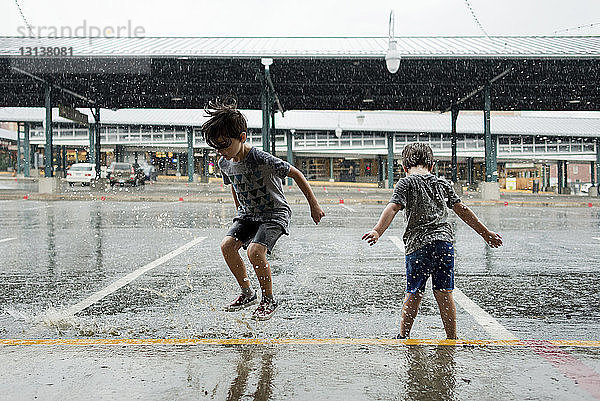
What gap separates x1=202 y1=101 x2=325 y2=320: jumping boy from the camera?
423cm

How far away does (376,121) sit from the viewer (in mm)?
48188

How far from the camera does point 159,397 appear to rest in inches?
114

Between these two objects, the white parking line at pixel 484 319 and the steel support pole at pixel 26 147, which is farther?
the steel support pole at pixel 26 147

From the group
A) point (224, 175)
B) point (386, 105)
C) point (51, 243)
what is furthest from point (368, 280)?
Result: point (386, 105)

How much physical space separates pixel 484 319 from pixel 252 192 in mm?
2130

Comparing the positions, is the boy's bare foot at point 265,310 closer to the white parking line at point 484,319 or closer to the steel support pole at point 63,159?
the white parking line at point 484,319

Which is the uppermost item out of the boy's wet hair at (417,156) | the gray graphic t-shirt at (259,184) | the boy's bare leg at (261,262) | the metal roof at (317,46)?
the metal roof at (317,46)

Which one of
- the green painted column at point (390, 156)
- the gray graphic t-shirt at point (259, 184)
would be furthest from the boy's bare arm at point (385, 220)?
the green painted column at point (390, 156)

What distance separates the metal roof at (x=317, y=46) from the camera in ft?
72.7

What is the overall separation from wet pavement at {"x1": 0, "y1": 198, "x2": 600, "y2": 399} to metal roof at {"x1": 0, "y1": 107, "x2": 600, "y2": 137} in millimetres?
38697

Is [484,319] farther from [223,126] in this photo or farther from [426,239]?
[223,126]

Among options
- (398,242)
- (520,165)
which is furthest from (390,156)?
(398,242)

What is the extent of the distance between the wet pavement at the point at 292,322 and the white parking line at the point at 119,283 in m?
0.08

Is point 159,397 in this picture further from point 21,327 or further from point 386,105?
point 386,105
